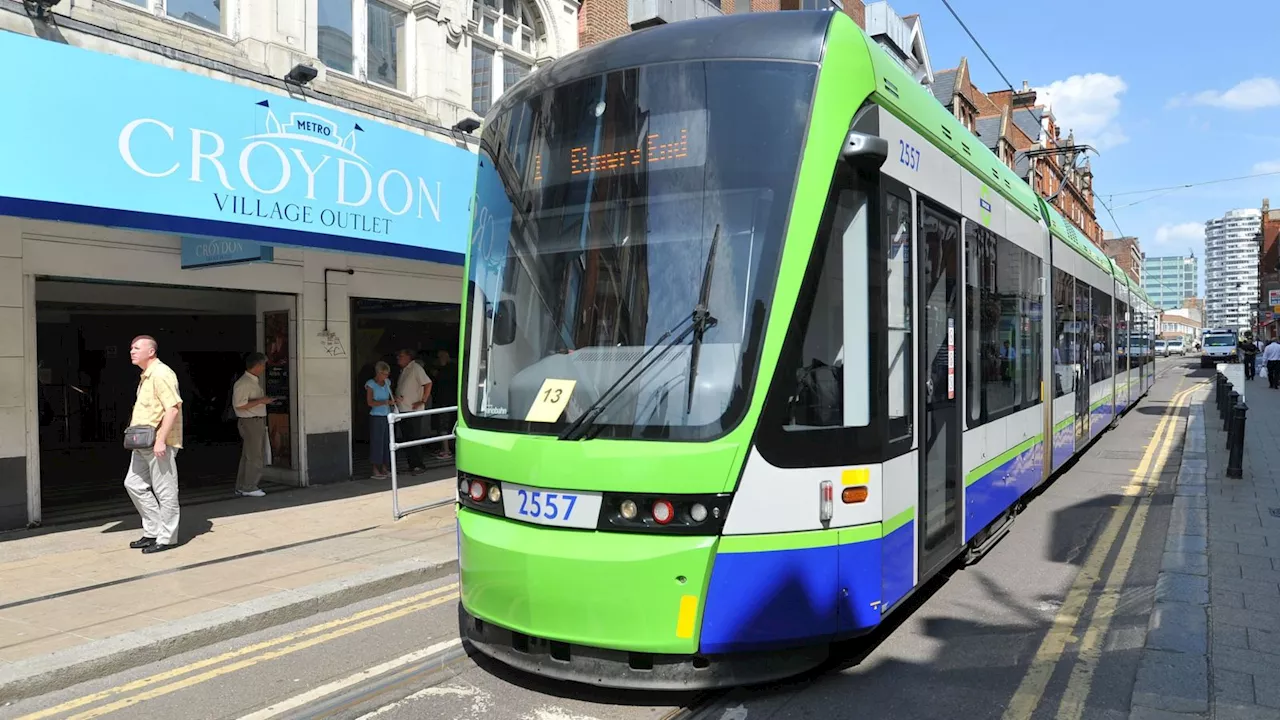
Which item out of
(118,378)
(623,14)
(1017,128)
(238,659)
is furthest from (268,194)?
(1017,128)

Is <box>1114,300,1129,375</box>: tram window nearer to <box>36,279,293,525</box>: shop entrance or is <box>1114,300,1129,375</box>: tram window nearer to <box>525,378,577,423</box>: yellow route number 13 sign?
<box>525,378,577,423</box>: yellow route number 13 sign

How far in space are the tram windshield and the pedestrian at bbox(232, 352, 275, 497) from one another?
Result: 20.5ft

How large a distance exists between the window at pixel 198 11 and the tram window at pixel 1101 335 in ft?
39.8

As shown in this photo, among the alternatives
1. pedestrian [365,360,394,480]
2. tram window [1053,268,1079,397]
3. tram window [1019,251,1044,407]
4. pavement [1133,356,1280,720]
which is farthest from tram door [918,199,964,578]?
pedestrian [365,360,394,480]

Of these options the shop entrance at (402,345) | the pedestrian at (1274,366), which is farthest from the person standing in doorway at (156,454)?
the pedestrian at (1274,366)

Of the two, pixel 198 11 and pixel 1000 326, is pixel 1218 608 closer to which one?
pixel 1000 326

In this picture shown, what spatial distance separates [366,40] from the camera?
1125 centimetres

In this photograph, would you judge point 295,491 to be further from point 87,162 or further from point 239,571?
point 87,162

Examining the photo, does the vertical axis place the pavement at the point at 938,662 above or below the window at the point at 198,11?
below

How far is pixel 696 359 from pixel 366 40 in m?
9.28

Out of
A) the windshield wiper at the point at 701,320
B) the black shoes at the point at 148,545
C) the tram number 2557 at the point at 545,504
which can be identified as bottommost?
the black shoes at the point at 148,545

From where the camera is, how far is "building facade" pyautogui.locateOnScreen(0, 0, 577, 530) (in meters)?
7.06

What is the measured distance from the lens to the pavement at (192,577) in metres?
4.99

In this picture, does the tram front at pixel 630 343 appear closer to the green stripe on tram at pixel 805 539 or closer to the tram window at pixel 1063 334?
the green stripe on tram at pixel 805 539
